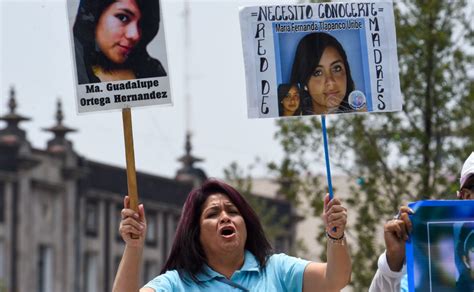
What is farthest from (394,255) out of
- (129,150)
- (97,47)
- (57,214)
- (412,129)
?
(57,214)

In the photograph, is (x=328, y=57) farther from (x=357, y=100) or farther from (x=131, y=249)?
(x=131, y=249)

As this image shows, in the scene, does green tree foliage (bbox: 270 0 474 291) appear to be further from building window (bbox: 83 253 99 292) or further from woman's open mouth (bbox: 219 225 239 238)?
building window (bbox: 83 253 99 292)

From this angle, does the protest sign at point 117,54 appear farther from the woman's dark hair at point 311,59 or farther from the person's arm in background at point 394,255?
the person's arm in background at point 394,255

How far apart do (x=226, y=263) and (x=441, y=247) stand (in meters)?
0.88

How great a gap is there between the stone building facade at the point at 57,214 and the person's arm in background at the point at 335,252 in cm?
4387

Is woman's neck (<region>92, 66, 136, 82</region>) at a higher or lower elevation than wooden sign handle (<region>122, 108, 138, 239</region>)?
higher

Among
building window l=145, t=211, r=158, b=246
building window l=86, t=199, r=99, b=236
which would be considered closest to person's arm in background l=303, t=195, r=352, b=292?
building window l=86, t=199, r=99, b=236

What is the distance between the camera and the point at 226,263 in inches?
338

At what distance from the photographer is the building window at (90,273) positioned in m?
56.3

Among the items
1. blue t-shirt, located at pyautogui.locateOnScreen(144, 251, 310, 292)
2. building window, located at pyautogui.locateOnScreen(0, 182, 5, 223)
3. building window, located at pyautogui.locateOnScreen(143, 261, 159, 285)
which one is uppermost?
blue t-shirt, located at pyautogui.locateOnScreen(144, 251, 310, 292)

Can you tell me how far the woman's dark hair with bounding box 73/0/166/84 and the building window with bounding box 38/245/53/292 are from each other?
4626cm

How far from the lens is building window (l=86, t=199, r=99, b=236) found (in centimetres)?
5600

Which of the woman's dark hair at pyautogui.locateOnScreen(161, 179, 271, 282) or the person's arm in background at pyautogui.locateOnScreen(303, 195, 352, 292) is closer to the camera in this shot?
the person's arm in background at pyautogui.locateOnScreen(303, 195, 352, 292)

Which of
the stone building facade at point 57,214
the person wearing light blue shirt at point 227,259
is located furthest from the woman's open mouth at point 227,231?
the stone building facade at point 57,214
